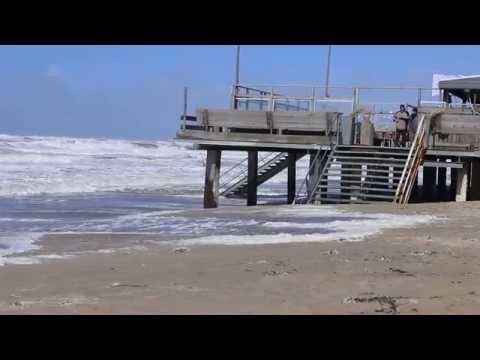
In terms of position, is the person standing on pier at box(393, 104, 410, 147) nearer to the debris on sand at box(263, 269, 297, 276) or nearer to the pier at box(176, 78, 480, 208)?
the pier at box(176, 78, 480, 208)

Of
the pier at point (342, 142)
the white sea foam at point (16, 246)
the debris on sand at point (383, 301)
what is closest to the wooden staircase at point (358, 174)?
the pier at point (342, 142)

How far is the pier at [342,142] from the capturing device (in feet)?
64.3

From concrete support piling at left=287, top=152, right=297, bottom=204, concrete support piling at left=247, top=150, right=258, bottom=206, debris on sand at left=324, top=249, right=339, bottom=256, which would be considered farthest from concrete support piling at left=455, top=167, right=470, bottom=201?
debris on sand at left=324, top=249, right=339, bottom=256

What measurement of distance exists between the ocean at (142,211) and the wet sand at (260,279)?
1146 millimetres

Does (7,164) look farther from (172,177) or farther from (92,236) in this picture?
(92,236)

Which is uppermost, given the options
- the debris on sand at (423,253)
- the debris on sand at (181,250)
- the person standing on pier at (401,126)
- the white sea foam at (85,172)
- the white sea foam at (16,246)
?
the person standing on pier at (401,126)

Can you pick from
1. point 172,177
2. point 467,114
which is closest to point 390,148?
point 467,114

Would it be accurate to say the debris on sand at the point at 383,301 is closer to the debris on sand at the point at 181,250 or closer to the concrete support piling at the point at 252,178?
the debris on sand at the point at 181,250

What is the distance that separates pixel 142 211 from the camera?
2031 cm

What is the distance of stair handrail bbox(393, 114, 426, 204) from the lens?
18484 mm

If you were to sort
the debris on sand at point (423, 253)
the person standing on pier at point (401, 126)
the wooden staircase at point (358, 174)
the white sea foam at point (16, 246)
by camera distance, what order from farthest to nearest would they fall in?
the person standing on pier at point (401, 126), the wooden staircase at point (358, 174), the white sea foam at point (16, 246), the debris on sand at point (423, 253)

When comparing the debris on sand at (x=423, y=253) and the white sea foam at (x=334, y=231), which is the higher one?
the debris on sand at (x=423, y=253)

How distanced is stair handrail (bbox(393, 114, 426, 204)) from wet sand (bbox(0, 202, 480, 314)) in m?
6.74
